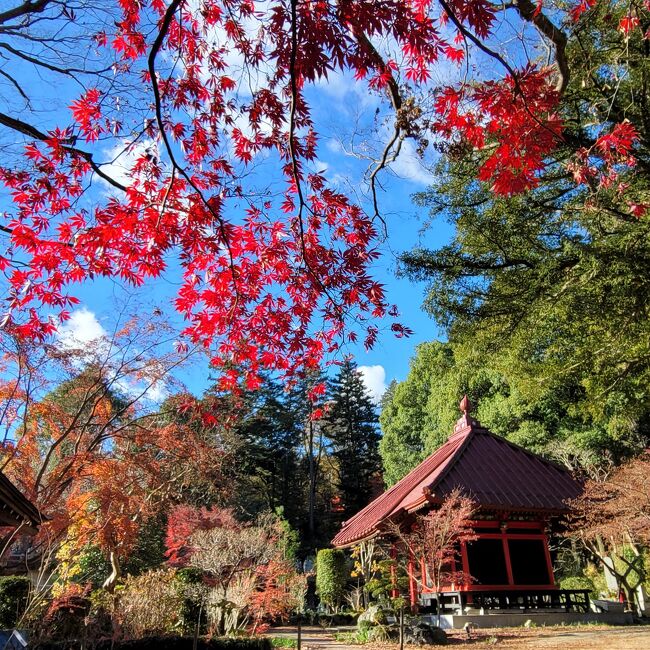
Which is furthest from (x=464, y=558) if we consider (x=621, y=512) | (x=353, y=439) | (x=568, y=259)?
(x=353, y=439)

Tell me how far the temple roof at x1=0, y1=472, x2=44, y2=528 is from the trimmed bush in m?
5.18

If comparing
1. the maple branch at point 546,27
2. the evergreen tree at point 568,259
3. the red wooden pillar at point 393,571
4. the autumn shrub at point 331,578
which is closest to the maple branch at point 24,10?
the maple branch at point 546,27

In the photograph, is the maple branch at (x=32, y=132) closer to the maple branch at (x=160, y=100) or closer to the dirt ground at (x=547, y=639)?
the maple branch at (x=160, y=100)

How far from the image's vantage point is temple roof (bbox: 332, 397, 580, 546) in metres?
12.0

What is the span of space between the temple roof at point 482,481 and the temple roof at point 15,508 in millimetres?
7684

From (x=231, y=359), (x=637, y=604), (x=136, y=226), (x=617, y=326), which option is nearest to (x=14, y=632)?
(x=231, y=359)

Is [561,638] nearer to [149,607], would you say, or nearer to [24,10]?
[149,607]

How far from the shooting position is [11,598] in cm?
1159

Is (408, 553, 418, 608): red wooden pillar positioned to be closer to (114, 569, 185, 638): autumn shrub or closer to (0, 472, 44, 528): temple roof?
(114, 569, 185, 638): autumn shrub

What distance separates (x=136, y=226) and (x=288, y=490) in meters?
28.4

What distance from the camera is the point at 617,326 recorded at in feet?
23.8

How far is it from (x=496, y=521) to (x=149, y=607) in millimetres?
8335

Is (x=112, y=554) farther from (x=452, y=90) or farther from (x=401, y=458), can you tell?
(x=401, y=458)

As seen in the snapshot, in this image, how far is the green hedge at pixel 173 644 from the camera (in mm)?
8117
